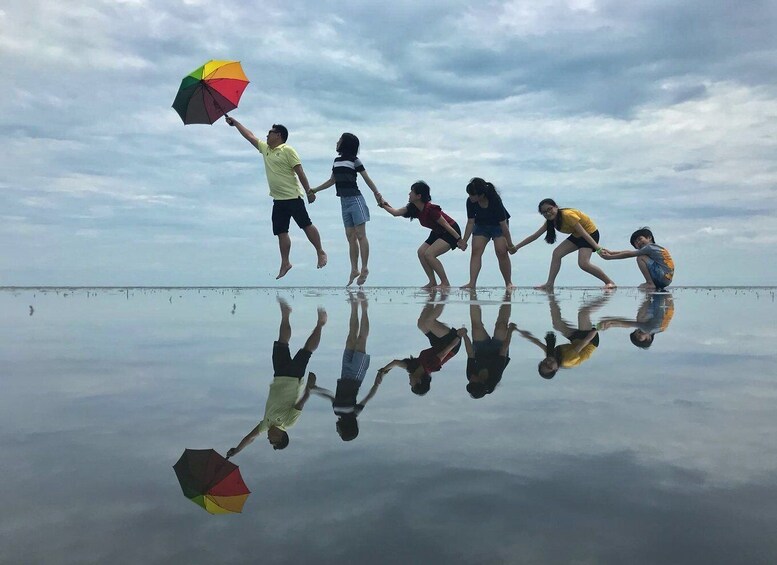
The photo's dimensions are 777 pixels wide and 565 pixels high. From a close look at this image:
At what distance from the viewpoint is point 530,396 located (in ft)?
10.3

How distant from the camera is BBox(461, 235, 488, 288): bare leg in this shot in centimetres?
1473

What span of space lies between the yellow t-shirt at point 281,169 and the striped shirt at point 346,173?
79 centimetres

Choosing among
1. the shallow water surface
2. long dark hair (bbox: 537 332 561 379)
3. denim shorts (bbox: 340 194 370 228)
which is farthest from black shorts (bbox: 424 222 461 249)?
the shallow water surface

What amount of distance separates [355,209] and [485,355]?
927cm

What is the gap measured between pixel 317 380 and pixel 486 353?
1.51m

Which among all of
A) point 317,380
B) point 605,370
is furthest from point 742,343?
point 317,380

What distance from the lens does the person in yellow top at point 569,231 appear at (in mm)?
14500

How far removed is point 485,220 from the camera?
14500mm

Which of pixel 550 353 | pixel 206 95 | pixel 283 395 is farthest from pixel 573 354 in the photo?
pixel 206 95

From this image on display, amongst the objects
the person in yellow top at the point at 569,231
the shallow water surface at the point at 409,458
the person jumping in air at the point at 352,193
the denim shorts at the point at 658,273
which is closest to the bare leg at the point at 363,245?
the person jumping in air at the point at 352,193

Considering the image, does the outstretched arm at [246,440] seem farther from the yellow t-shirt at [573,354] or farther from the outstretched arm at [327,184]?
the outstretched arm at [327,184]

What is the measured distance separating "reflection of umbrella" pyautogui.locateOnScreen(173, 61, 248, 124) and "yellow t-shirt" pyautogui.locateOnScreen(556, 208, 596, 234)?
7.64 metres

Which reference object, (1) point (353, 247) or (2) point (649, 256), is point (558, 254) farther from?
(1) point (353, 247)

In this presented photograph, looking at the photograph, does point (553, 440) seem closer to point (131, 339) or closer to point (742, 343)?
point (742, 343)
